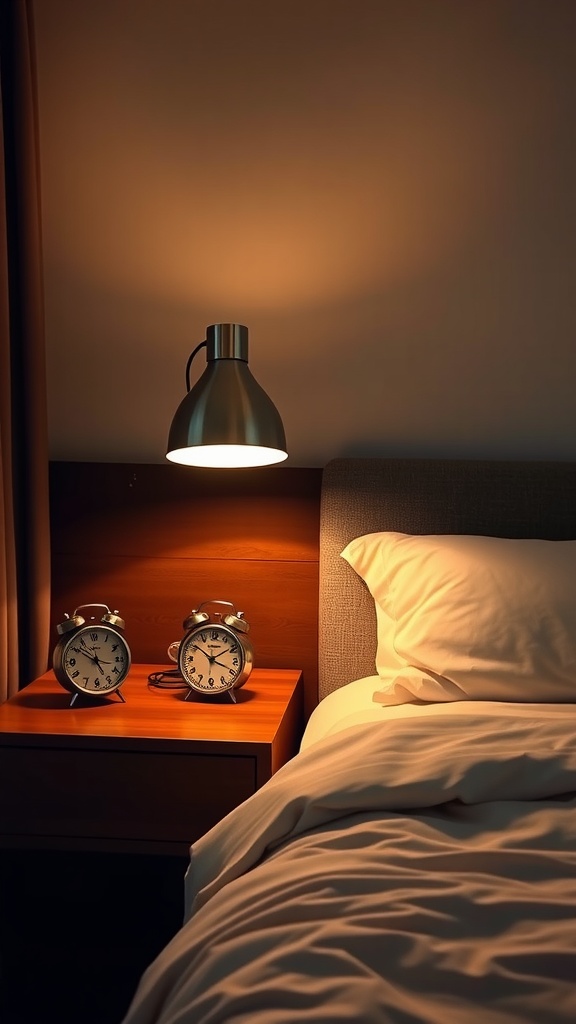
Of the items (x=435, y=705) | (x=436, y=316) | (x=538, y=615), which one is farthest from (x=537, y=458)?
(x=435, y=705)

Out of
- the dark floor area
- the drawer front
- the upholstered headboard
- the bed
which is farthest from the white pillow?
the dark floor area

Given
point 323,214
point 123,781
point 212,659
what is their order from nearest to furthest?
point 123,781, point 212,659, point 323,214

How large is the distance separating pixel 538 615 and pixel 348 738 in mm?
576

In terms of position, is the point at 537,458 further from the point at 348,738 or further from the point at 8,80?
the point at 8,80

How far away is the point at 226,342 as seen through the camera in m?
1.92

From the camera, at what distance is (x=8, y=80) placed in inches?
80.8

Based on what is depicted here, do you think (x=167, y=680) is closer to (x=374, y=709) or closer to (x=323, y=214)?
(x=374, y=709)

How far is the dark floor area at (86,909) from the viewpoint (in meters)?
2.03

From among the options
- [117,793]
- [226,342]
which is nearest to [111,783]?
[117,793]

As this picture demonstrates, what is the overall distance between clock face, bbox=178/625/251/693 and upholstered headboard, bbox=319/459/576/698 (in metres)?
0.30

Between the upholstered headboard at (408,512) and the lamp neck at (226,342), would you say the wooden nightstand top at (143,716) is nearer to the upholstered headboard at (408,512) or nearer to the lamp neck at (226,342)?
the upholstered headboard at (408,512)

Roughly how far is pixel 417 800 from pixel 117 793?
746 millimetres

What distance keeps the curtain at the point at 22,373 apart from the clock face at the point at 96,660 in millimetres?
169

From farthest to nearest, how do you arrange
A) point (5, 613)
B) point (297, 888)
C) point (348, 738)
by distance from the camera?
point (5, 613), point (348, 738), point (297, 888)
